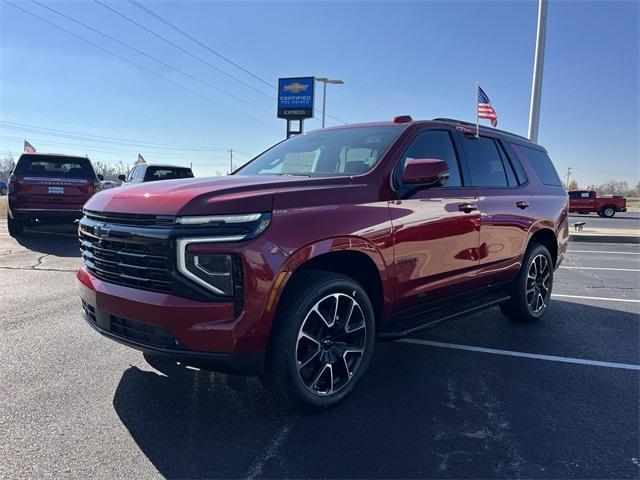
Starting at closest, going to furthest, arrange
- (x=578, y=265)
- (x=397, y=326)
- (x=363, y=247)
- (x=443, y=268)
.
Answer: (x=363, y=247)
(x=397, y=326)
(x=443, y=268)
(x=578, y=265)

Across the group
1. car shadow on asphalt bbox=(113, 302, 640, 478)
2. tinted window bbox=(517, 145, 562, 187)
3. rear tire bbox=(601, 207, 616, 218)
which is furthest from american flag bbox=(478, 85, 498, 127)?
rear tire bbox=(601, 207, 616, 218)

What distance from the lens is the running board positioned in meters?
3.63

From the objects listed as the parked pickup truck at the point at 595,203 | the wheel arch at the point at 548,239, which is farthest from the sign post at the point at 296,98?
the wheel arch at the point at 548,239

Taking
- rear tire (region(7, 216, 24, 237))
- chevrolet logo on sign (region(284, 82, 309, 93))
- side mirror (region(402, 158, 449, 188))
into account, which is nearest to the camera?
side mirror (region(402, 158, 449, 188))

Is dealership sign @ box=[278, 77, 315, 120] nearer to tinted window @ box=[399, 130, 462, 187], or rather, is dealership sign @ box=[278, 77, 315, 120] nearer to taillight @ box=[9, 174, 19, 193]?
taillight @ box=[9, 174, 19, 193]

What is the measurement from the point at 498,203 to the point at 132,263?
336 cm

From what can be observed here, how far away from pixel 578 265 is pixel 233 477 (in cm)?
974

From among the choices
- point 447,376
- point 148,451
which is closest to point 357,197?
point 447,376

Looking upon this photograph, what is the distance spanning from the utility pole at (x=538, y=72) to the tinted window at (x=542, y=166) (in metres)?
10.1

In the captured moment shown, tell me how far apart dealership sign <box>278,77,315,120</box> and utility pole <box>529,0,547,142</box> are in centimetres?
1298

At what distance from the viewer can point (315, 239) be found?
2.95 metres

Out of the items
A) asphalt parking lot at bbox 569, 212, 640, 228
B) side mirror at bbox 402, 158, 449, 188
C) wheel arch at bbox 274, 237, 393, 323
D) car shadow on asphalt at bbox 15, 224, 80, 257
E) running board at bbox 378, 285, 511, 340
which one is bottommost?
car shadow on asphalt at bbox 15, 224, 80, 257

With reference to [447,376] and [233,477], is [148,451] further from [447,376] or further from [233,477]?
[447,376]

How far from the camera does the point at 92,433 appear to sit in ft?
9.16
